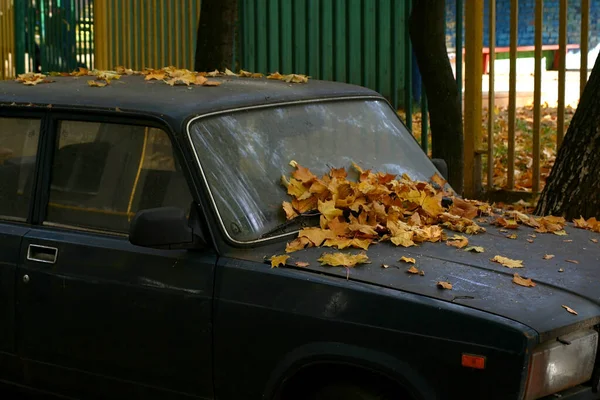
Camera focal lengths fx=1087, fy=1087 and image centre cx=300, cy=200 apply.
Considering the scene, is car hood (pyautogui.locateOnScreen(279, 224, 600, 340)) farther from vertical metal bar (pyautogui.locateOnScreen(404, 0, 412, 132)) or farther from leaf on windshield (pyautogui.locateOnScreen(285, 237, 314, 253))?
vertical metal bar (pyautogui.locateOnScreen(404, 0, 412, 132))

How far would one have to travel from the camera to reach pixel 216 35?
364 inches

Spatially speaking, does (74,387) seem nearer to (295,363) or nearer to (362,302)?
(295,363)

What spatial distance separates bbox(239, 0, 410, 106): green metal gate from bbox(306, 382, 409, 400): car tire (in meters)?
6.75

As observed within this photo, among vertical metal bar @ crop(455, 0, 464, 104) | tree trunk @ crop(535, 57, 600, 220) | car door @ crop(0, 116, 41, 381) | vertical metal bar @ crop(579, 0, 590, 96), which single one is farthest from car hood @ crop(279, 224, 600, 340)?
vertical metal bar @ crop(455, 0, 464, 104)

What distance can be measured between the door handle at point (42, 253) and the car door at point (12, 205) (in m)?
0.07

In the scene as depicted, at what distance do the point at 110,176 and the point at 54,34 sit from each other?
12.9m

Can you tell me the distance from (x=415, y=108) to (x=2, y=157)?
623 cm

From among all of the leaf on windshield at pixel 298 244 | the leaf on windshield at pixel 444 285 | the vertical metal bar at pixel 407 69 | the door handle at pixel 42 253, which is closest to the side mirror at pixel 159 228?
the leaf on windshield at pixel 298 244

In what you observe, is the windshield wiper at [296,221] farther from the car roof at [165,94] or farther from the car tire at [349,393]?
the car tire at [349,393]

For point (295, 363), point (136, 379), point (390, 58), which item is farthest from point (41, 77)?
point (390, 58)

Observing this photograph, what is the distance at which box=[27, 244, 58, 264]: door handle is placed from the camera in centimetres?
464

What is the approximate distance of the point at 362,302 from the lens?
3.77 m

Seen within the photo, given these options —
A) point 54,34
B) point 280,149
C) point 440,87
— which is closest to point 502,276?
point 280,149

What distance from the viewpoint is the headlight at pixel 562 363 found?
11.8ft
